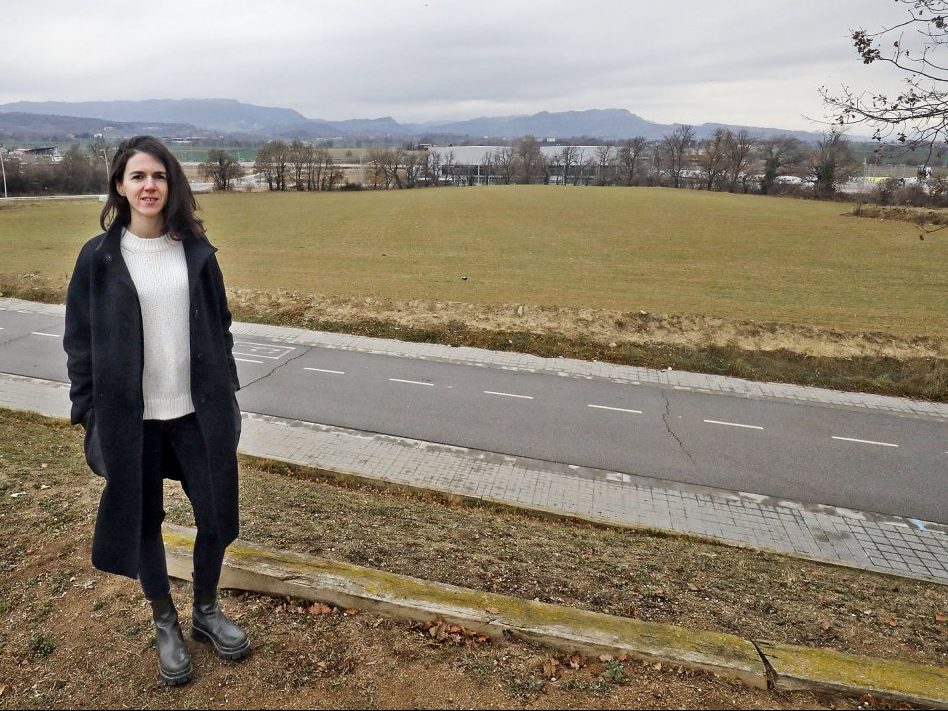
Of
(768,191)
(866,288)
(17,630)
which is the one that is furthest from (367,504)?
(768,191)

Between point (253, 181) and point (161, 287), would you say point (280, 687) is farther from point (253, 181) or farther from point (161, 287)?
point (253, 181)

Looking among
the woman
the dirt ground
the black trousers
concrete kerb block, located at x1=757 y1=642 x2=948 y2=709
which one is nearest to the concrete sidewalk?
the dirt ground

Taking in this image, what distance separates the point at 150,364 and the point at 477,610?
7.19ft

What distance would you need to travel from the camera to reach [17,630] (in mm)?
3393

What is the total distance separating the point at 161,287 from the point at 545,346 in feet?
40.3

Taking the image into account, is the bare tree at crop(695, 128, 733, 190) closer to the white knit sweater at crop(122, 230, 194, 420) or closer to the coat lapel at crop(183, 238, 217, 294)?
the coat lapel at crop(183, 238, 217, 294)

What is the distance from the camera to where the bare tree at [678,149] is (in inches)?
3913

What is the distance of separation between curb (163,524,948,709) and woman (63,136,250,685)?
2.56 ft

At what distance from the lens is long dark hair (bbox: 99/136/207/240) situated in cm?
270

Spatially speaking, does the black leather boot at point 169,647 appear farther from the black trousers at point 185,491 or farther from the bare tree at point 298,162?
the bare tree at point 298,162

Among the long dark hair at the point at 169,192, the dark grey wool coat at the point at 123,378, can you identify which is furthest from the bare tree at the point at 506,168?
the dark grey wool coat at the point at 123,378

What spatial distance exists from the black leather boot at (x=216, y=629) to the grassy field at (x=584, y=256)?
52.7 feet

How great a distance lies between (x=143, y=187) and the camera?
104 inches

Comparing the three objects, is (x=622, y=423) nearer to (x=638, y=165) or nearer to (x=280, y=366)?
(x=280, y=366)
